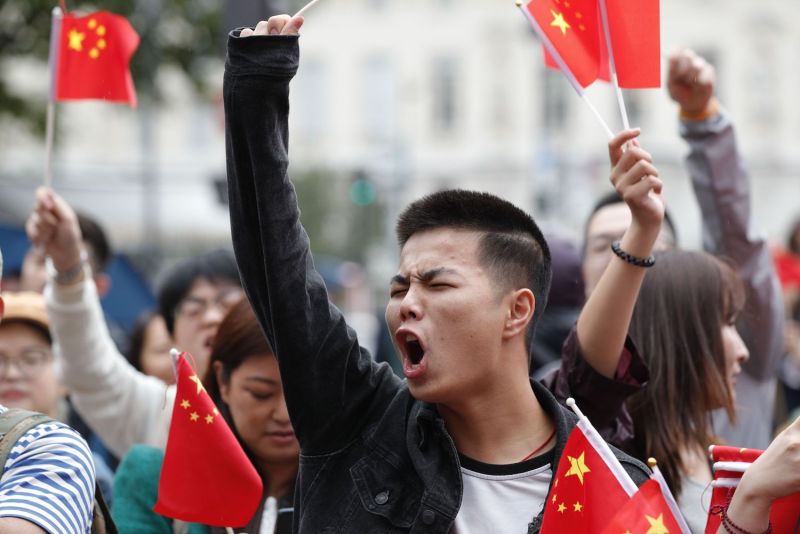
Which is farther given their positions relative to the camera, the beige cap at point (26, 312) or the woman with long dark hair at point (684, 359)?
the beige cap at point (26, 312)

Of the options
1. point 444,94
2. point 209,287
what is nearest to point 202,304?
point 209,287

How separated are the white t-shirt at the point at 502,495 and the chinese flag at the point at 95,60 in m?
1.74

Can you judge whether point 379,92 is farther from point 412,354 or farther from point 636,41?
point 412,354

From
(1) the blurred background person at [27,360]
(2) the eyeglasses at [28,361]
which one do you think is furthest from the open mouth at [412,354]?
(2) the eyeglasses at [28,361]

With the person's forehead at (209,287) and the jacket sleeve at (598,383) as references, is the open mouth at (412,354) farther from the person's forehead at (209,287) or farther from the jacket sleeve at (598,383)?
the person's forehead at (209,287)

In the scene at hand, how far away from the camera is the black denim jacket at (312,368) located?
258 centimetres

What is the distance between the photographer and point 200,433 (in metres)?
3.09

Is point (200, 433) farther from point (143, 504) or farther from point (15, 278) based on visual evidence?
point (15, 278)

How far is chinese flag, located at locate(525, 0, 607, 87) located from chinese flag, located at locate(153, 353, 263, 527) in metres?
1.14

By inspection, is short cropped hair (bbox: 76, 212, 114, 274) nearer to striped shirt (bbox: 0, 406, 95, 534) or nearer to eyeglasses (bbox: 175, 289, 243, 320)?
eyeglasses (bbox: 175, 289, 243, 320)

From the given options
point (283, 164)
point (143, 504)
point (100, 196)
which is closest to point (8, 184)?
point (100, 196)

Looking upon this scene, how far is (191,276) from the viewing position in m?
4.75

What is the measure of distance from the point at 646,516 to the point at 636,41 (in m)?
1.11

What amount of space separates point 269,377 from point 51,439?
1.12 meters
